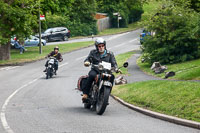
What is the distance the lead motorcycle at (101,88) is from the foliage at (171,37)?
50.0 ft

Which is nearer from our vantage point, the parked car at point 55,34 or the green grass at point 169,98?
the green grass at point 169,98

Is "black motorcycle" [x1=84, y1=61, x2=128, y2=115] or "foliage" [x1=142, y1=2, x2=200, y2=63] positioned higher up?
"foliage" [x1=142, y1=2, x2=200, y2=63]

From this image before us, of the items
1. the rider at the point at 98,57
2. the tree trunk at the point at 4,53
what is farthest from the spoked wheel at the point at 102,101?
the tree trunk at the point at 4,53

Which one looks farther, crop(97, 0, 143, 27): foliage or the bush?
Result: crop(97, 0, 143, 27): foliage

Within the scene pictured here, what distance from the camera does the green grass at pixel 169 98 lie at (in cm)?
1081

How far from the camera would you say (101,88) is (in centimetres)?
1177

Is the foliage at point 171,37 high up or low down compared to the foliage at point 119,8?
down

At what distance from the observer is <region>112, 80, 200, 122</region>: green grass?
1081 centimetres

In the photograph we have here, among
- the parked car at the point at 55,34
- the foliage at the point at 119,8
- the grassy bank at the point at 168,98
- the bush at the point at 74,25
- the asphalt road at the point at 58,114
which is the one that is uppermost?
the foliage at the point at 119,8

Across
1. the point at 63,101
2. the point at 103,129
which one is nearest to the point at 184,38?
the point at 63,101

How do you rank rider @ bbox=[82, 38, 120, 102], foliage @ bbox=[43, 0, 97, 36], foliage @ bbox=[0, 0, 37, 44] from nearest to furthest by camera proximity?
rider @ bbox=[82, 38, 120, 102] < foliage @ bbox=[0, 0, 37, 44] < foliage @ bbox=[43, 0, 97, 36]

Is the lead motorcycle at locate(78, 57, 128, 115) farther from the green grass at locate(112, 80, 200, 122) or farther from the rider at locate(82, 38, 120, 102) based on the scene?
the green grass at locate(112, 80, 200, 122)

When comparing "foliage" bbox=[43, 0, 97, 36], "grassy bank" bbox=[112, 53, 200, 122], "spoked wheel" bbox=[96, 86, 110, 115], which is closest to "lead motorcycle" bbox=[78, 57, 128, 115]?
"spoked wheel" bbox=[96, 86, 110, 115]

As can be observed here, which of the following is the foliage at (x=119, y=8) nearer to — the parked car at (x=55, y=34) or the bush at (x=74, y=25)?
the bush at (x=74, y=25)
